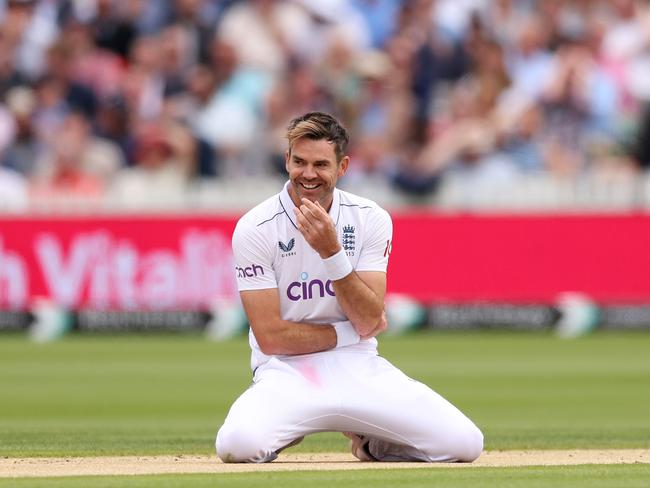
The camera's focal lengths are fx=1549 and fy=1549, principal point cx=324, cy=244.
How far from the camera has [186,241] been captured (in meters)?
18.6

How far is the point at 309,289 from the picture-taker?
7.53 metres

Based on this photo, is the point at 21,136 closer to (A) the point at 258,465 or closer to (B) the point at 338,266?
(A) the point at 258,465

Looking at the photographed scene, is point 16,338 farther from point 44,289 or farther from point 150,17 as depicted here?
point 150,17

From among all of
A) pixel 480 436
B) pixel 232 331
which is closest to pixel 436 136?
pixel 232 331

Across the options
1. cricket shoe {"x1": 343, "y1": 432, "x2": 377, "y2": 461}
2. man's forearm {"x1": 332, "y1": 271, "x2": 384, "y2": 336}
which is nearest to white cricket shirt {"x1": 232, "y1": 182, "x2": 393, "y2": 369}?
man's forearm {"x1": 332, "y1": 271, "x2": 384, "y2": 336}

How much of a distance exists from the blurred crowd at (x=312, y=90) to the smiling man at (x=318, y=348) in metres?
10.9

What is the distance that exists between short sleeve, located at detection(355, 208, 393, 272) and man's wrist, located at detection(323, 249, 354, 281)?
351 mm

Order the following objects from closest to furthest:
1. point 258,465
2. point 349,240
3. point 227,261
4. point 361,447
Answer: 1. point 258,465
2. point 349,240
3. point 361,447
4. point 227,261

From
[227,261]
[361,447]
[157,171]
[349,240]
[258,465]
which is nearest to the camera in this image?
[258,465]

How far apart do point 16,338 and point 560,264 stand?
662 cm

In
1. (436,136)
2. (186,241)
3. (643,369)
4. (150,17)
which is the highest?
(150,17)

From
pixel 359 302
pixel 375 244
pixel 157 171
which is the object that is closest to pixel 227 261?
pixel 157 171

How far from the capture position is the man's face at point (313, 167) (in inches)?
285

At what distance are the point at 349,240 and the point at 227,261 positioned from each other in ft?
36.0
